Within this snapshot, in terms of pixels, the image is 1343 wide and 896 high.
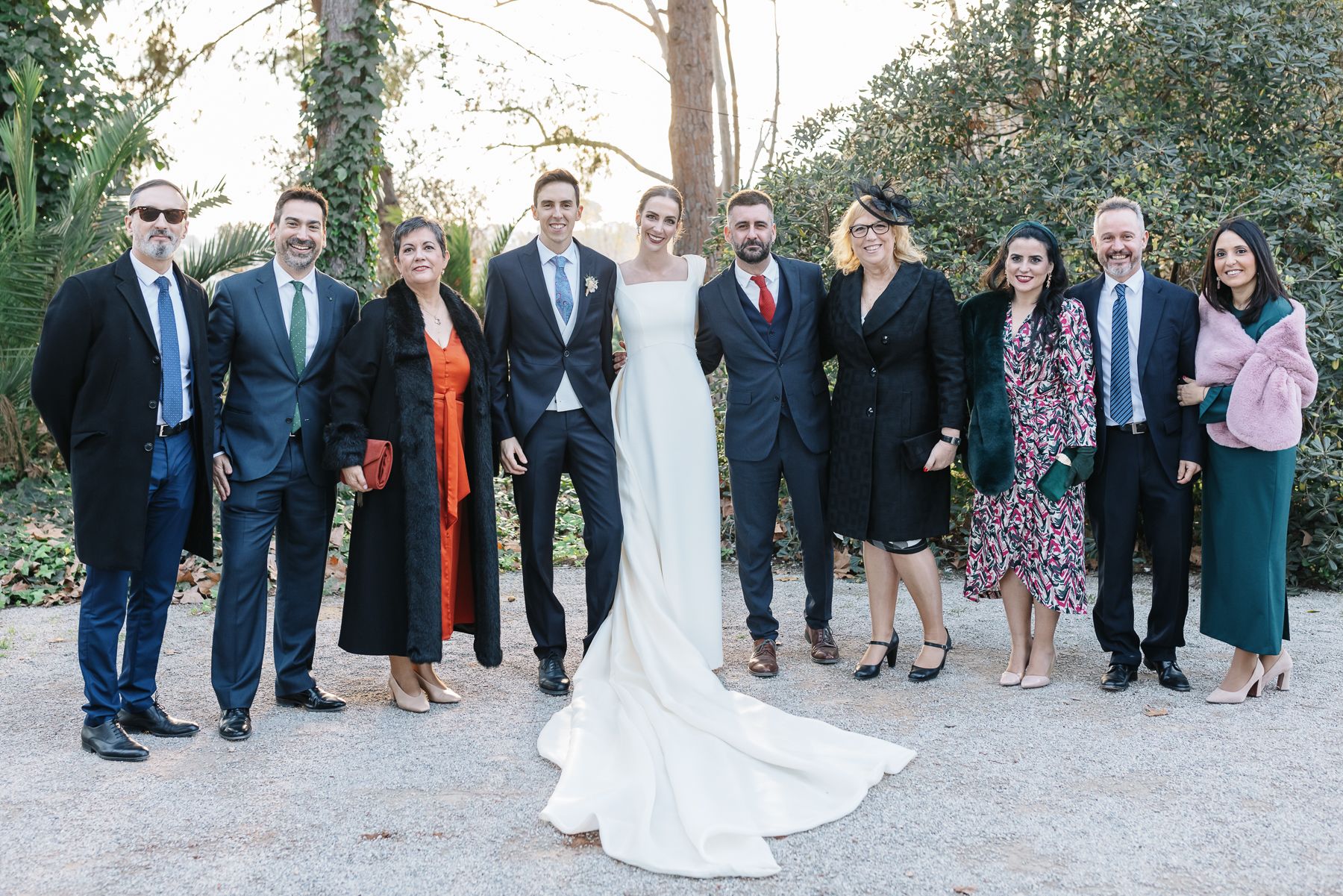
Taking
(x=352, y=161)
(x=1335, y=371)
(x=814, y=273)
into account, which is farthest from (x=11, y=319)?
(x=1335, y=371)

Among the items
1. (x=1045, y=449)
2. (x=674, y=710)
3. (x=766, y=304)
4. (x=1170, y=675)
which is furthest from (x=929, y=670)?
(x=766, y=304)

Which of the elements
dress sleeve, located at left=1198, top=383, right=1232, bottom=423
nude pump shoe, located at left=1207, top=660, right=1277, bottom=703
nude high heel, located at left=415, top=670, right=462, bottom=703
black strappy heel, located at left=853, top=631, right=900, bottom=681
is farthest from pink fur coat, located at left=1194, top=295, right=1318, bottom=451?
nude high heel, located at left=415, top=670, right=462, bottom=703

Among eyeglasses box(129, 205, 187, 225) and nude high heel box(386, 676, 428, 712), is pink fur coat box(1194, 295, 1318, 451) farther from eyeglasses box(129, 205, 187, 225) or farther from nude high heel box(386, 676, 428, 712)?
eyeglasses box(129, 205, 187, 225)

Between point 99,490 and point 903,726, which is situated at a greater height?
point 99,490

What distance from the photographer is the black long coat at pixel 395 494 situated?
15.7 ft

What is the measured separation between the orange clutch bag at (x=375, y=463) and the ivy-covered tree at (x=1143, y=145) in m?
4.16

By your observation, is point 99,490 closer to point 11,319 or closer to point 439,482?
point 439,482

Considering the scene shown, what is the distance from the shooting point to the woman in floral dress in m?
4.98

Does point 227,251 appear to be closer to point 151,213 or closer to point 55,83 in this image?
point 55,83

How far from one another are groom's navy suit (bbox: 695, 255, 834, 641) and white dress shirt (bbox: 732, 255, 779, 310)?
2cm

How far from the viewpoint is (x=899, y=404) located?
17.2 feet

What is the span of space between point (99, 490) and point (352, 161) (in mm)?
6737

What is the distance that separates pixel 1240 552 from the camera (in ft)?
16.2

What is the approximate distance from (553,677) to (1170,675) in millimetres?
2775
